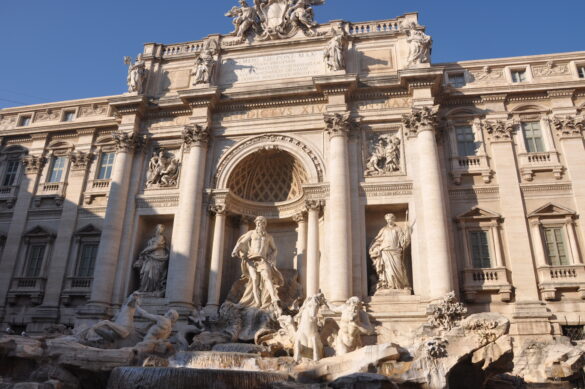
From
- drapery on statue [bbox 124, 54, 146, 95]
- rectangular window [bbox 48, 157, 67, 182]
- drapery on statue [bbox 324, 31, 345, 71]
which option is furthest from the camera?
rectangular window [bbox 48, 157, 67, 182]

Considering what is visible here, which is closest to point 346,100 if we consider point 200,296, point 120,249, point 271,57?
point 271,57

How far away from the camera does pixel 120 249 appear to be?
19.5m

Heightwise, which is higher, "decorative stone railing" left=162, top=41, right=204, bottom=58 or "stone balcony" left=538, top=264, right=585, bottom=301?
"decorative stone railing" left=162, top=41, right=204, bottom=58

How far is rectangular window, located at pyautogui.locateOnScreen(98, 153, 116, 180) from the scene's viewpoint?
2222 centimetres

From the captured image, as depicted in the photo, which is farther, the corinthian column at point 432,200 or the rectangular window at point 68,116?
the rectangular window at point 68,116

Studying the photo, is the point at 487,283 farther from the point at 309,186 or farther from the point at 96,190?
the point at 96,190

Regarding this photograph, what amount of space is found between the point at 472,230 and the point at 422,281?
3111mm

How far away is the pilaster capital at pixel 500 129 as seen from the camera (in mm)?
19203

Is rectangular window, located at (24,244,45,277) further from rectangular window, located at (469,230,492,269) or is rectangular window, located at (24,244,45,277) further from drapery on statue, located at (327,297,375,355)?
rectangular window, located at (469,230,492,269)

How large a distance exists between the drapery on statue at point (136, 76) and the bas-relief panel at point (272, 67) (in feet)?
12.1

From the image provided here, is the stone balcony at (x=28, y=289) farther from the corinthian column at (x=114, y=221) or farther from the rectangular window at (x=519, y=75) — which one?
the rectangular window at (x=519, y=75)

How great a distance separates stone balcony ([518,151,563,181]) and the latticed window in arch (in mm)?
8713

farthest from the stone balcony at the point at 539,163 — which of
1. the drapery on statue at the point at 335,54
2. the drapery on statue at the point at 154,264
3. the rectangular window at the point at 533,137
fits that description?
the drapery on statue at the point at 154,264

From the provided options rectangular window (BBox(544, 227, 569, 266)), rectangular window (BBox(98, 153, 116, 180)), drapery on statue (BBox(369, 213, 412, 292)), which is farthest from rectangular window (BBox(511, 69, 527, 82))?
rectangular window (BBox(98, 153, 116, 180))
